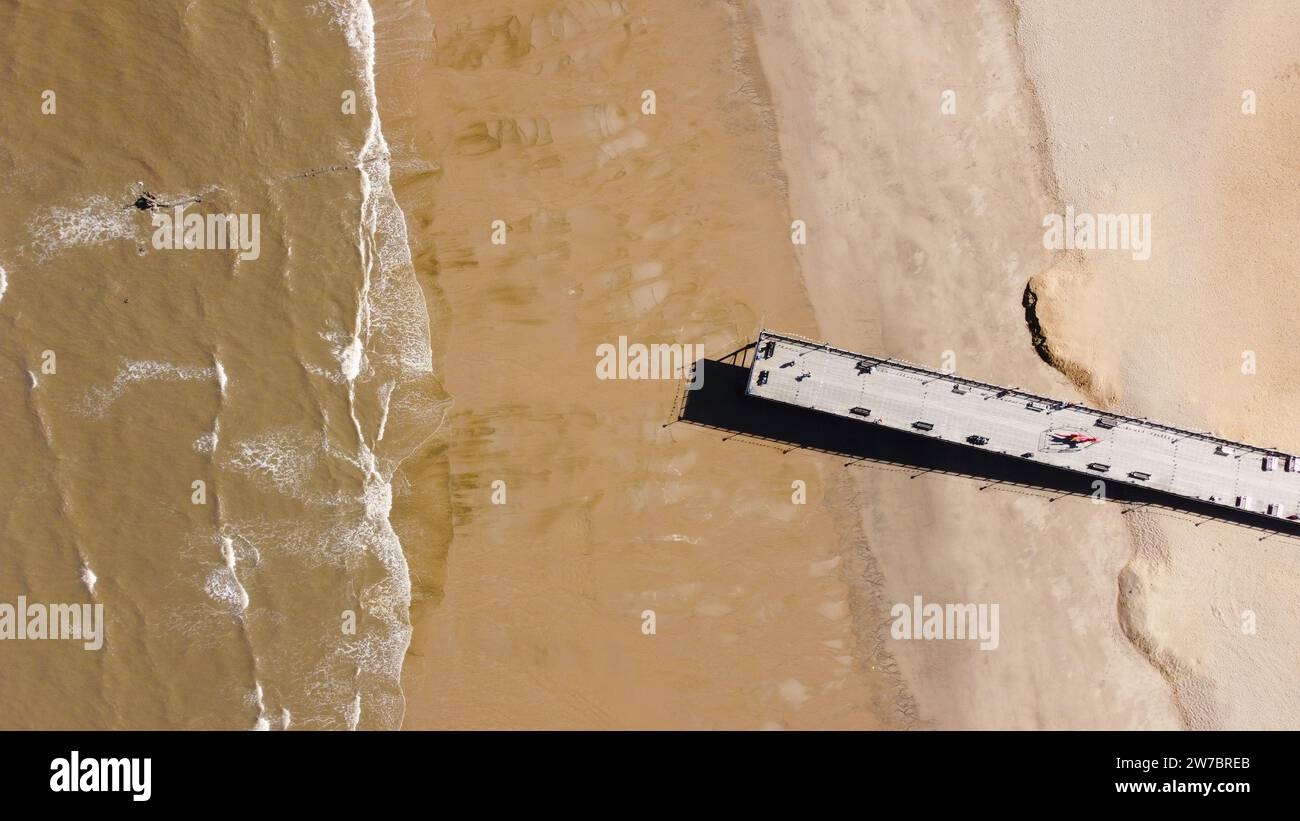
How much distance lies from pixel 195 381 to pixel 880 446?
693 inches

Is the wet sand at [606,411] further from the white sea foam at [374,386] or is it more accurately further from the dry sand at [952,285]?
the dry sand at [952,285]

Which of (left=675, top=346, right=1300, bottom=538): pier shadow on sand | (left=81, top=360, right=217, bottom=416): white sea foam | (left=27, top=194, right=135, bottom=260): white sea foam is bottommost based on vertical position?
(left=675, top=346, right=1300, bottom=538): pier shadow on sand

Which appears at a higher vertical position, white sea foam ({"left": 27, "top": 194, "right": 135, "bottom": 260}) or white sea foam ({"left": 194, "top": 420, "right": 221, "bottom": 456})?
white sea foam ({"left": 27, "top": 194, "right": 135, "bottom": 260})

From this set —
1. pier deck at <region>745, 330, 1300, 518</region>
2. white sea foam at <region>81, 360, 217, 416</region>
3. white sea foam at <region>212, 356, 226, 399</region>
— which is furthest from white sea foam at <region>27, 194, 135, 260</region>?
pier deck at <region>745, 330, 1300, 518</region>

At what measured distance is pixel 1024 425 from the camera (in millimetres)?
25344

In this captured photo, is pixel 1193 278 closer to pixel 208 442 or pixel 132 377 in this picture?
pixel 208 442

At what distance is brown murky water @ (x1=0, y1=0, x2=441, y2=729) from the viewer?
82.4 feet

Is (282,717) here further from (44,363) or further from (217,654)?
(44,363)

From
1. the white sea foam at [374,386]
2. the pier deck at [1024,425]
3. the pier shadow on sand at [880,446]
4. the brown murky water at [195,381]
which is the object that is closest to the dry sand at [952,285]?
the pier shadow on sand at [880,446]

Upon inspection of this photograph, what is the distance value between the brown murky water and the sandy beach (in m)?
1.59

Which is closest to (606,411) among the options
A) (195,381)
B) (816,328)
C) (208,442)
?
(816,328)

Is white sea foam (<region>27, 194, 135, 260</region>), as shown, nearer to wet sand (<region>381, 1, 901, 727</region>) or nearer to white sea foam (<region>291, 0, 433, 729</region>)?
white sea foam (<region>291, 0, 433, 729</region>)

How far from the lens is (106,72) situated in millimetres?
25500
